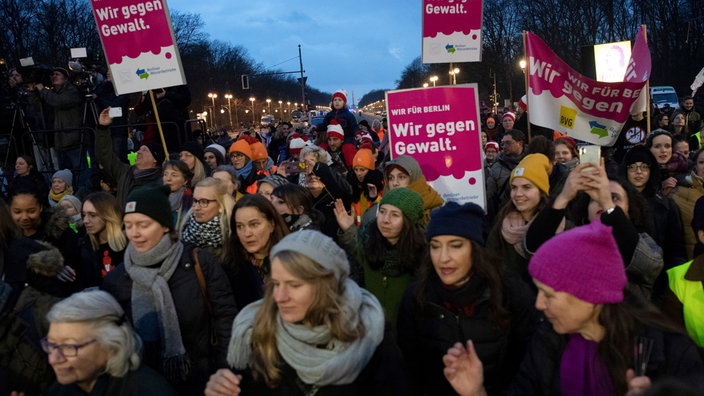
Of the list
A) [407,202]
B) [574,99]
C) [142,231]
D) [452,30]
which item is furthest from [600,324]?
[452,30]

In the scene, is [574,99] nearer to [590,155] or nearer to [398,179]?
[398,179]

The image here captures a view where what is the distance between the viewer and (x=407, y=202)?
3.84m

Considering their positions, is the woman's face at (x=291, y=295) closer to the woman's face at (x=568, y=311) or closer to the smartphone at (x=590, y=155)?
the woman's face at (x=568, y=311)

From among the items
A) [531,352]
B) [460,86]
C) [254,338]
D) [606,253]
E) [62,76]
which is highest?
[62,76]

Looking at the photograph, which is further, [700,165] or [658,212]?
[700,165]

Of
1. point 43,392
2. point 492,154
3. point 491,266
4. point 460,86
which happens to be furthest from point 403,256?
point 492,154

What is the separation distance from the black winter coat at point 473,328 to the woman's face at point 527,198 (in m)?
1.12

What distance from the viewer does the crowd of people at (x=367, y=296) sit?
2254 millimetres

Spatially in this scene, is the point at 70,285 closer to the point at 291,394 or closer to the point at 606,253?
the point at 291,394

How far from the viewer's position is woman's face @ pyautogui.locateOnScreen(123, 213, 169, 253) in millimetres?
3379

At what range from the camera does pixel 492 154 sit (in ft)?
34.3

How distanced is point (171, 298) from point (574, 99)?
15.2 feet

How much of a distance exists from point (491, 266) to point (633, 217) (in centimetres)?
143

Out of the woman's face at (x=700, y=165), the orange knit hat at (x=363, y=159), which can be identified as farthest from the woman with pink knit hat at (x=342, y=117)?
the woman's face at (x=700, y=165)
